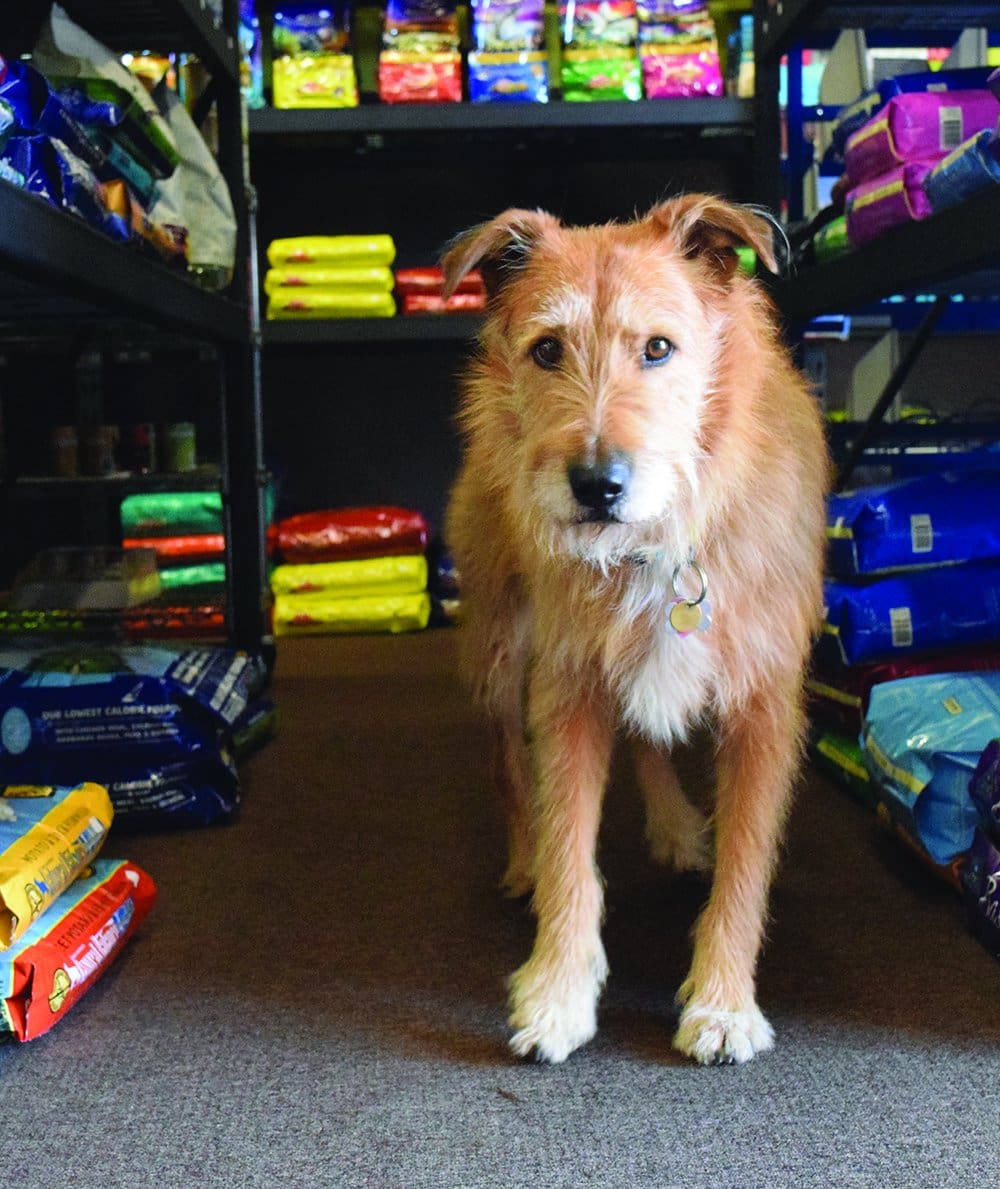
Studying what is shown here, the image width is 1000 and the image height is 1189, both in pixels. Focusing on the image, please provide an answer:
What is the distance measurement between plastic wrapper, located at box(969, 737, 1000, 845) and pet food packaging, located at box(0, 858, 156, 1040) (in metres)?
1.21

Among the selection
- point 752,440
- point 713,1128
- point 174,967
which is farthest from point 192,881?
point 752,440

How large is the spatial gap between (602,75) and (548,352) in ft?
10.3

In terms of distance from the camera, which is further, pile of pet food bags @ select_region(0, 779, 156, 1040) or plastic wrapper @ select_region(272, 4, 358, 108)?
plastic wrapper @ select_region(272, 4, 358, 108)

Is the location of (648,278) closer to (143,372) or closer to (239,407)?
(239,407)

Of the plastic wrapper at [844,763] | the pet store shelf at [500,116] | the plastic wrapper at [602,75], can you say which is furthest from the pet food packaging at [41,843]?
the plastic wrapper at [602,75]

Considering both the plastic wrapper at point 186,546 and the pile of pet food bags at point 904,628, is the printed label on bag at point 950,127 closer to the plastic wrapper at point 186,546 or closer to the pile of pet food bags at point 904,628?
the pile of pet food bags at point 904,628

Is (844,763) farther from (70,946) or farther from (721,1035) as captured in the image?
(70,946)

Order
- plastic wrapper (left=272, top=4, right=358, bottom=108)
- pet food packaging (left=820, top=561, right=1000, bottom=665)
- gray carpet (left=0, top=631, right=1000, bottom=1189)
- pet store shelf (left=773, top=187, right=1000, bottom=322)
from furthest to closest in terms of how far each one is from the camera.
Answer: plastic wrapper (left=272, top=4, right=358, bottom=108)
pet food packaging (left=820, top=561, right=1000, bottom=665)
pet store shelf (left=773, top=187, right=1000, bottom=322)
gray carpet (left=0, top=631, right=1000, bottom=1189)

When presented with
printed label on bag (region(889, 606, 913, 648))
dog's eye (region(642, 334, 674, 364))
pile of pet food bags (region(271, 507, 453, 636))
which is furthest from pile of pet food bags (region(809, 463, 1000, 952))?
pile of pet food bags (region(271, 507, 453, 636))

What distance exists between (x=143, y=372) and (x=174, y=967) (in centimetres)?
348

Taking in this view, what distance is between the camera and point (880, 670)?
2.17 metres

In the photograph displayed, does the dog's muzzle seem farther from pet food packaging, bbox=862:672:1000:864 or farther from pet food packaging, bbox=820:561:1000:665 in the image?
pet food packaging, bbox=820:561:1000:665

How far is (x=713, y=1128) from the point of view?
3.86 ft

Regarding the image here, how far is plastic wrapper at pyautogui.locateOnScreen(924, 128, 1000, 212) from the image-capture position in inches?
61.8
